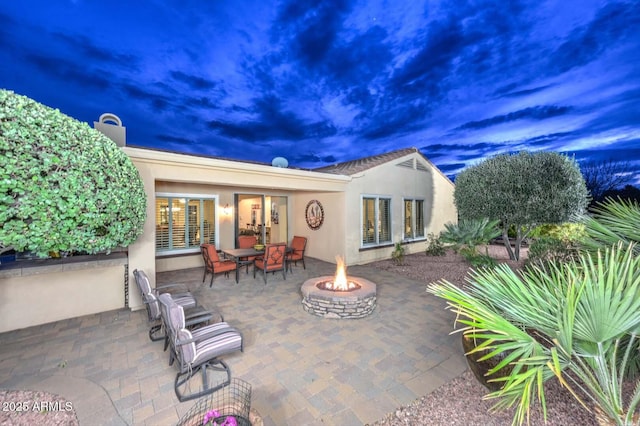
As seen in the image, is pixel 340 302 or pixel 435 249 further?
pixel 435 249

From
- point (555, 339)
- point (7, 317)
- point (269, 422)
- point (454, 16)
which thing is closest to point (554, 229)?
point (454, 16)

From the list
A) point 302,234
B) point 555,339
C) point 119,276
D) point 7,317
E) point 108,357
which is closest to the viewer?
point 555,339

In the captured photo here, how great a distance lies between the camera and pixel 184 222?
916 centimetres

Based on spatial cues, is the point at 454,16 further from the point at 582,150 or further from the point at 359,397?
the point at 582,150

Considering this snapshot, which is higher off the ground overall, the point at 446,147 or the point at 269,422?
the point at 446,147

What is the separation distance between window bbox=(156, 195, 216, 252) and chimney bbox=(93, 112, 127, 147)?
352 centimetres

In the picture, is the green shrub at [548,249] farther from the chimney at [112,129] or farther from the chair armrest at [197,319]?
the chimney at [112,129]

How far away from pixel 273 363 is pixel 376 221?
7.80 meters

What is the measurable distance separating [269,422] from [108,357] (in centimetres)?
295

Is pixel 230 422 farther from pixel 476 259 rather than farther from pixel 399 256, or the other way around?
pixel 399 256

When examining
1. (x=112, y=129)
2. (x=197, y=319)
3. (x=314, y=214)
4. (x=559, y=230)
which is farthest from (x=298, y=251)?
(x=559, y=230)

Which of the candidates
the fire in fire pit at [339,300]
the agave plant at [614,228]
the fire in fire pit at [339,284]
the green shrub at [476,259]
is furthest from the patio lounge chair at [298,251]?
the agave plant at [614,228]

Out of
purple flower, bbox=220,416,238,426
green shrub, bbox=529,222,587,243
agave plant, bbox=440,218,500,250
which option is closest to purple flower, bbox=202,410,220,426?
purple flower, bbox=220,416,238,426

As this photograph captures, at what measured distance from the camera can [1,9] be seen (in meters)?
8.06
